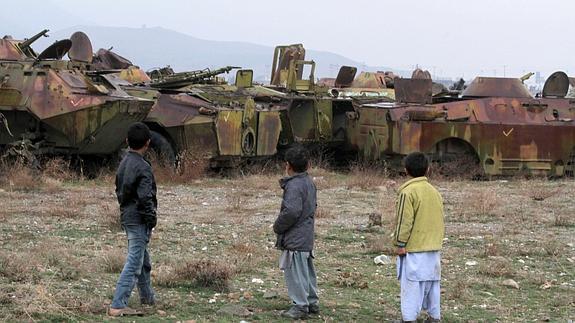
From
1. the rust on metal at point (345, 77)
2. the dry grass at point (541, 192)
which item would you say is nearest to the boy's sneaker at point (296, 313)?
the dry grass at point (541, 192)

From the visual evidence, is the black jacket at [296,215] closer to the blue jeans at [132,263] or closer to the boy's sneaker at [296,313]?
the boy's sneaker at [296,313]

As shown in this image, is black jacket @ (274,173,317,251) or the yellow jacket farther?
black jacket @ (274,173,317,251)

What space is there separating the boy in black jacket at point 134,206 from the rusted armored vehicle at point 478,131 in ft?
43.8

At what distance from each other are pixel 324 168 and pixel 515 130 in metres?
4.38

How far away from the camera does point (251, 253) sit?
10.0 meters

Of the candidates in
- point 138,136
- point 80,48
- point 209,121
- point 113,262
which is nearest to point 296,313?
point 138,136

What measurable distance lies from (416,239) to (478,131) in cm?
1363

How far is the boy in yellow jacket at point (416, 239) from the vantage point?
6.76 m

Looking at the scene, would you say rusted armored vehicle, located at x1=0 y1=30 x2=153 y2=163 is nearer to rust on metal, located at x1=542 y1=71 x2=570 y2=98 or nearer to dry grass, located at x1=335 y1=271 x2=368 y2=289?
dry grass, located at x1=335 y1=271 x2=368 y2=289

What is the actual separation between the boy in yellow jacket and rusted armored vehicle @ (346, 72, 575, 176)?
42.7 ft

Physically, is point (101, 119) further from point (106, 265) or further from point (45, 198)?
point (106, 265)

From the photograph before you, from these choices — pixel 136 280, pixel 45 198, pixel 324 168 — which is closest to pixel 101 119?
pixel 45 198

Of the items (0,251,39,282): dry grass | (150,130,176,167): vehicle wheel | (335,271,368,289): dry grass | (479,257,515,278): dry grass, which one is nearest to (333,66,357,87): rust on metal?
(150,130,176,167): vehicle wheel

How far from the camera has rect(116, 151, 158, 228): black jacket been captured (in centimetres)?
679
